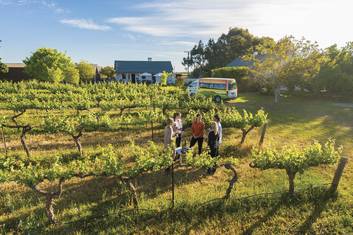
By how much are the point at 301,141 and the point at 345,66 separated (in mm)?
16300

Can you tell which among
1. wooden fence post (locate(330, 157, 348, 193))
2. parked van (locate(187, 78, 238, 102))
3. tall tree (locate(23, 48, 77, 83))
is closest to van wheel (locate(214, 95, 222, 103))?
parked van (locate(187, 78, 238, 102))

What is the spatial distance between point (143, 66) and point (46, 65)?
21.4m

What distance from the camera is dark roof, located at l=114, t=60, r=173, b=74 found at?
5550 centimetres

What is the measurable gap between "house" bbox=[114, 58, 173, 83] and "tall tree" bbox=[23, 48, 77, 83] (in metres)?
14.3

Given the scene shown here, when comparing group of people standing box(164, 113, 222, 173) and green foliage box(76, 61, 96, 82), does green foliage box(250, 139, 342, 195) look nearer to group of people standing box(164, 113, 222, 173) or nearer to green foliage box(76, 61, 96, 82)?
group of people standing box(164, 113, 222, 173)

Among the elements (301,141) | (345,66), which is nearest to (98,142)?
(301,141)

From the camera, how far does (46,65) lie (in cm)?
3975

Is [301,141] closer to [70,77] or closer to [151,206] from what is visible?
[151,206]

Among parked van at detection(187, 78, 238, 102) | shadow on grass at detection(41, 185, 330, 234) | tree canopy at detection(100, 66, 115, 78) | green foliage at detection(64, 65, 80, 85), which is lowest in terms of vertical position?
shadow on grass at detection(41, 185, 330, 234)

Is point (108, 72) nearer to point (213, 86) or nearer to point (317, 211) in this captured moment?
point (213, 86)

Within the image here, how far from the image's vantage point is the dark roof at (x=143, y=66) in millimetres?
55503

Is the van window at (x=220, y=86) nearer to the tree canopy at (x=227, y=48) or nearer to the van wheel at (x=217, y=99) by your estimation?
the van wheel at (x=217, y=99)

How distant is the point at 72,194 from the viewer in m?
8.23

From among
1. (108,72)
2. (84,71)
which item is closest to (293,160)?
(84,71)
